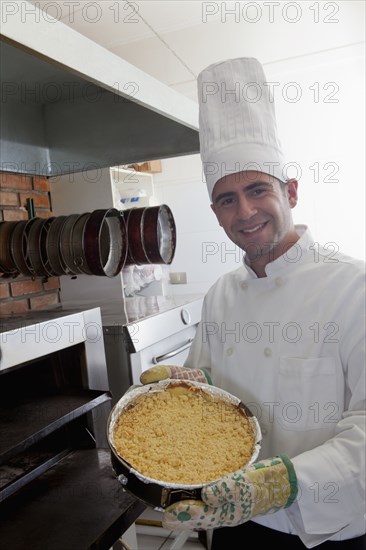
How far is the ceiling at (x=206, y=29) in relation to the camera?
246 cm

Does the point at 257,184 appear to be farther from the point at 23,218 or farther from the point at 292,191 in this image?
the point at 23,218

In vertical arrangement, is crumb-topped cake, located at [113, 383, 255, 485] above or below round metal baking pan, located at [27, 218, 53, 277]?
below

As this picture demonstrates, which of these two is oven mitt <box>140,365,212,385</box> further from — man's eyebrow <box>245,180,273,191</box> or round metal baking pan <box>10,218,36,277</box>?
round metal baking pan <box>10,218,36,277</box>

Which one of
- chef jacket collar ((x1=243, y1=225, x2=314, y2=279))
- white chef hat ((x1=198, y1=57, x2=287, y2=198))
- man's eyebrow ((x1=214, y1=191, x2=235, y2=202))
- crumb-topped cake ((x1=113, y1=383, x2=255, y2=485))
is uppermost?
white chef hat ((x1=198, y1=57, x2=287, y2=198))

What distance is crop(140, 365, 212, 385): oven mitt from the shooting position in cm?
113

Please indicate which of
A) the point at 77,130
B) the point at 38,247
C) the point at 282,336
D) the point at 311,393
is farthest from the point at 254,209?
the point at 77,130

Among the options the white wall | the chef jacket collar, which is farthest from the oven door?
the white wall

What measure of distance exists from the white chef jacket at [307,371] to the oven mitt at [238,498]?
0.15 ft

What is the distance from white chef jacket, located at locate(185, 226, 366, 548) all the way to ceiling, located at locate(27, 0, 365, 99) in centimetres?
190

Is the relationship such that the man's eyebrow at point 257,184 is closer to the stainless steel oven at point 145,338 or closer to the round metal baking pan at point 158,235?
the round metal baking pan at point 158,235

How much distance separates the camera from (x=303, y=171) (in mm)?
2607

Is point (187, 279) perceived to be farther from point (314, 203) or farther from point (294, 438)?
point (294, 438)

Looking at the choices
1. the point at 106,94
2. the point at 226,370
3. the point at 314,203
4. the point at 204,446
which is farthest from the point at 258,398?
the point at 314,203

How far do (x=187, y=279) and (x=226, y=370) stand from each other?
186 centimetres
